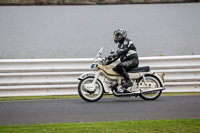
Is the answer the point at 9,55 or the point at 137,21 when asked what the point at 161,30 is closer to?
A: the point at 137,21

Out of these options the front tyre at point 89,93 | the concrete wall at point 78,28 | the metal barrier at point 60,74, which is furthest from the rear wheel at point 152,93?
the concrete wall at point 78,28

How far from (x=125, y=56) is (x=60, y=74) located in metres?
1.85

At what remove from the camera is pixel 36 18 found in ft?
39.8

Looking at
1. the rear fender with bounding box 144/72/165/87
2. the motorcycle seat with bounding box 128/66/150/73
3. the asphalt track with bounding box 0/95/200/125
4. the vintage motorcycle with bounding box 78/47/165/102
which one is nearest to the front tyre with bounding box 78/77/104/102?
the vintage motorcycle with bounding box 78/47/165/102

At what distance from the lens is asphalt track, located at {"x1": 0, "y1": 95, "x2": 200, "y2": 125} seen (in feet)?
24.2

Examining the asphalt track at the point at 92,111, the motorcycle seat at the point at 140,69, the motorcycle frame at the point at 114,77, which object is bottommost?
the asphalt track at the point at 92,111

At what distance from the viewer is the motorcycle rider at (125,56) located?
10562 mm

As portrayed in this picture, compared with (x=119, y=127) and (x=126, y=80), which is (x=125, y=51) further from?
(x=119, y=127)

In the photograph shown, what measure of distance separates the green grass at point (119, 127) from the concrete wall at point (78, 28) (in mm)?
5504

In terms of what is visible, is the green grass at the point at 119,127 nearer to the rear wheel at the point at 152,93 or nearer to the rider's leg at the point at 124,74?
the rear wheel at the point at 152,93

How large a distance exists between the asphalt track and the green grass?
17.2 inches

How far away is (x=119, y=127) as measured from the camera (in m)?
6.43

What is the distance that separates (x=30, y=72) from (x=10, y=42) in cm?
102

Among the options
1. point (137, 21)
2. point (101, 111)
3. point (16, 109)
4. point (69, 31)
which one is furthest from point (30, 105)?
point (137, 21)
